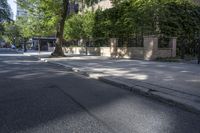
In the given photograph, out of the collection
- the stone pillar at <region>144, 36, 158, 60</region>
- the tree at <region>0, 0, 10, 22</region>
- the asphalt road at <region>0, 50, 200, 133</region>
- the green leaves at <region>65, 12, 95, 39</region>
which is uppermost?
the tree at <region>0, 0, 10, 22</region>

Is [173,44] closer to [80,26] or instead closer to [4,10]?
[80,26]

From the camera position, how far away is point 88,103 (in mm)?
7500

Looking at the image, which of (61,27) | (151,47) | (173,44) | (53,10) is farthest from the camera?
(61,27)

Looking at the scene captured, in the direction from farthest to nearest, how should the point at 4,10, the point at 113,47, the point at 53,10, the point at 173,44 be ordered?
the point at 4,10 → the point at 53,10 → the point at 113,47 → the point at 173,44

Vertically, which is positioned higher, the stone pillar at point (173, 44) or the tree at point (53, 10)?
the tree at point (53, 10)

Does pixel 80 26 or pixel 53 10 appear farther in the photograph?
pixel 80 26

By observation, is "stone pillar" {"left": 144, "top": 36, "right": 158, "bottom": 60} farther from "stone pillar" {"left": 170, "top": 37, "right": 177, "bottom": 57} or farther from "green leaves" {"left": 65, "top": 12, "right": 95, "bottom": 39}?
"green leaves" {"left": 65, "top": 12, "right": 95, "bottom": 39}

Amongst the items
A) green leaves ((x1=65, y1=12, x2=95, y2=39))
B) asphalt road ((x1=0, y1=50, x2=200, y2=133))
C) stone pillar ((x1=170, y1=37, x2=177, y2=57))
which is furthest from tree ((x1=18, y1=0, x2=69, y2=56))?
asphalt road ((x1=0, y1=50, x2=200, y2=133))

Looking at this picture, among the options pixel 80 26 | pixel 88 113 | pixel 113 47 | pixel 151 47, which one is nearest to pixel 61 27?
pixel 113 47

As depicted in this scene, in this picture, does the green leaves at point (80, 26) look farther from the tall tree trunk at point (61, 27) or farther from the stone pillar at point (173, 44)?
the stone pillar at point (173, 44)

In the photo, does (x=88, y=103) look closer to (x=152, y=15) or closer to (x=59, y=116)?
(x=59, y=116)

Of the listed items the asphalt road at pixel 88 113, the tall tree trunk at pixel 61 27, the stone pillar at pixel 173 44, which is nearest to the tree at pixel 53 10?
the tall tree trunk at pixel 61 27

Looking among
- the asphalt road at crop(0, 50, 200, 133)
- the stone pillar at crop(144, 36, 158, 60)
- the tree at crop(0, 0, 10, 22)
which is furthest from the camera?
the tree at crop(0, 0, 10, 22)

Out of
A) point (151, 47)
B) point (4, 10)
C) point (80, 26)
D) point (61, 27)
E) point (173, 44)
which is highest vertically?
point (4, 10)
